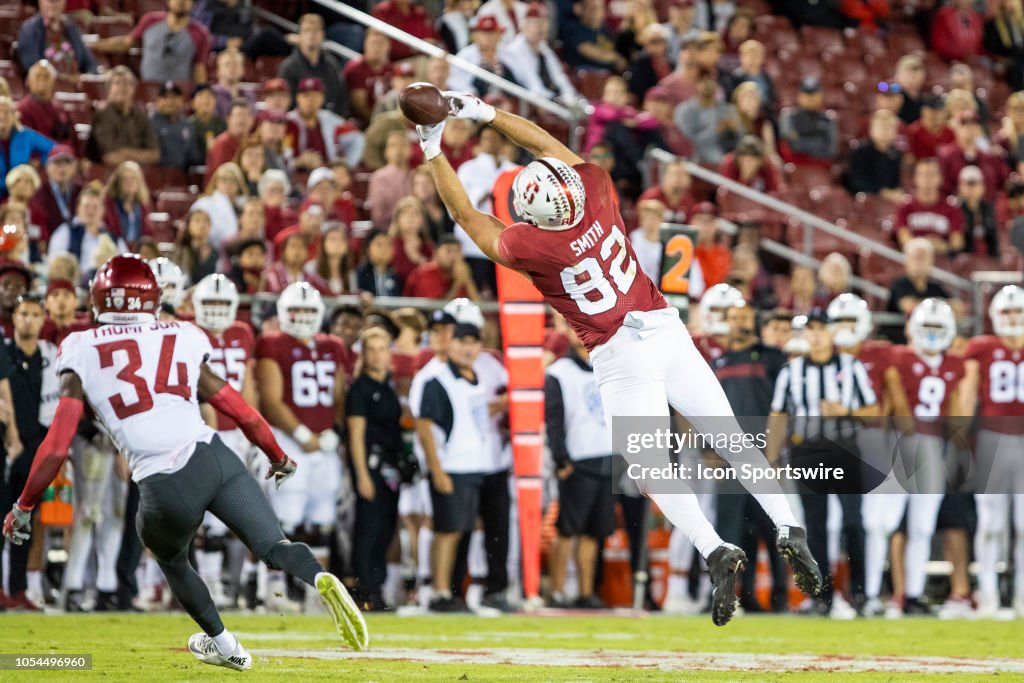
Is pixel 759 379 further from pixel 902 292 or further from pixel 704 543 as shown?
pixel 704 543

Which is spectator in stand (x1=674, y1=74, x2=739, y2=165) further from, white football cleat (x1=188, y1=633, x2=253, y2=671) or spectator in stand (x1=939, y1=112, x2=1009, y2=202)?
white football cleat (x1=188, y1=633, x2=253, y2=671)

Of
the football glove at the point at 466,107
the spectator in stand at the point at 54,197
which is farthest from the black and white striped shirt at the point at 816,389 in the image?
the spectator in stand at the point at 54,197

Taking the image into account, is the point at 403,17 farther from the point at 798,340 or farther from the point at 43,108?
the point at 798,340

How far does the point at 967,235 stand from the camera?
49.5 feet

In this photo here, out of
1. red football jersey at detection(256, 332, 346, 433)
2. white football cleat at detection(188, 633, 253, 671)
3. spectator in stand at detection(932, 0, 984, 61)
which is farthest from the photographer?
spectator in stand at detection(932, 0, 984, 61)

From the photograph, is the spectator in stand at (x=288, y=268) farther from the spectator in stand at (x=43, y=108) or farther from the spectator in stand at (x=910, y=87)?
the spectator in stand at (x=910, y=87)

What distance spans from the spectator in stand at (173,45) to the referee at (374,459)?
383cm

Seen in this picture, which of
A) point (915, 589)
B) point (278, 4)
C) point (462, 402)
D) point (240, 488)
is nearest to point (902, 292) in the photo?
point (915, 589)

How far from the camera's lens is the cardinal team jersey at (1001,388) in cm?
1204

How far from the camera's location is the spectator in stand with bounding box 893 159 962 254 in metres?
14.8

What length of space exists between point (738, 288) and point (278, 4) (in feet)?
18.1

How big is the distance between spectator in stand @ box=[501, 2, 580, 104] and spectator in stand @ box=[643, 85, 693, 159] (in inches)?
26.4

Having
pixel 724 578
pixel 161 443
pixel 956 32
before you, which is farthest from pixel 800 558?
pixel 956 32

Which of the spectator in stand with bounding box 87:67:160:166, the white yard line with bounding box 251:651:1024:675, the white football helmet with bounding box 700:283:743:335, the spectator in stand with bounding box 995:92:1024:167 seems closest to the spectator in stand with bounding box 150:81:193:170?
the spectator in stand with bounding box 87:67:160:166
